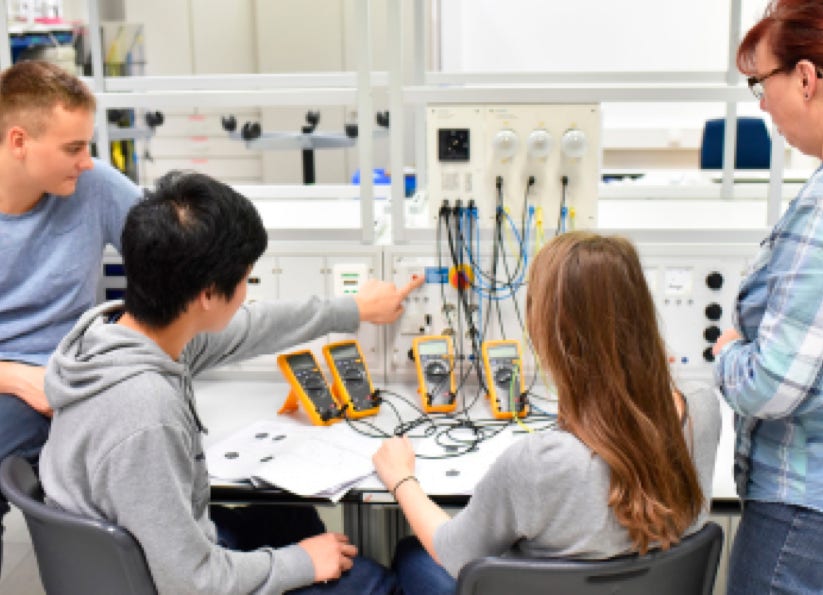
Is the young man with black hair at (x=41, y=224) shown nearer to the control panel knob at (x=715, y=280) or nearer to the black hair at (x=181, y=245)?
the black hair at (x=181, y=245)

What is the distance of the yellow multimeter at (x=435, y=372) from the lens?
6.97 ft

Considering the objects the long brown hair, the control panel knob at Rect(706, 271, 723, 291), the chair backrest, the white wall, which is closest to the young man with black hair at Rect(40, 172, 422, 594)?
the long brown hair

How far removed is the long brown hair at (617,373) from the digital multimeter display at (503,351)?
875mm

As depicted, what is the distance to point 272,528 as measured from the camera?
6.11 feet

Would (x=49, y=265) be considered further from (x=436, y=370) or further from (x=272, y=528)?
(x=436, y=370)

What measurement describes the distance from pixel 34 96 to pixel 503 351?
1.22 m

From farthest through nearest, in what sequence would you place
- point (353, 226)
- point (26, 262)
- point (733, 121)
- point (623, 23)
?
point (623, 23), point (733, 121), point (353, 226), point (26, 262)

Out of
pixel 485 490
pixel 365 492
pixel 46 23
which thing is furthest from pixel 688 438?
pixel 46 23

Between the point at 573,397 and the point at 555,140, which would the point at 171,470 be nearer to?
the point at 573,397

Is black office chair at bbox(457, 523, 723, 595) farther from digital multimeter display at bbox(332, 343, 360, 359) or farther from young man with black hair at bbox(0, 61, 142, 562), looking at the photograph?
young man with black hair at bbox(0, 61, 142, 562)

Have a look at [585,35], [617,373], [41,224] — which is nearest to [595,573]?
[617,373]

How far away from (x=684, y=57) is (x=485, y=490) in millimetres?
5341

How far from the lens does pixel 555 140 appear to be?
7.02 feet

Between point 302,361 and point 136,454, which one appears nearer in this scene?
point 136,454
